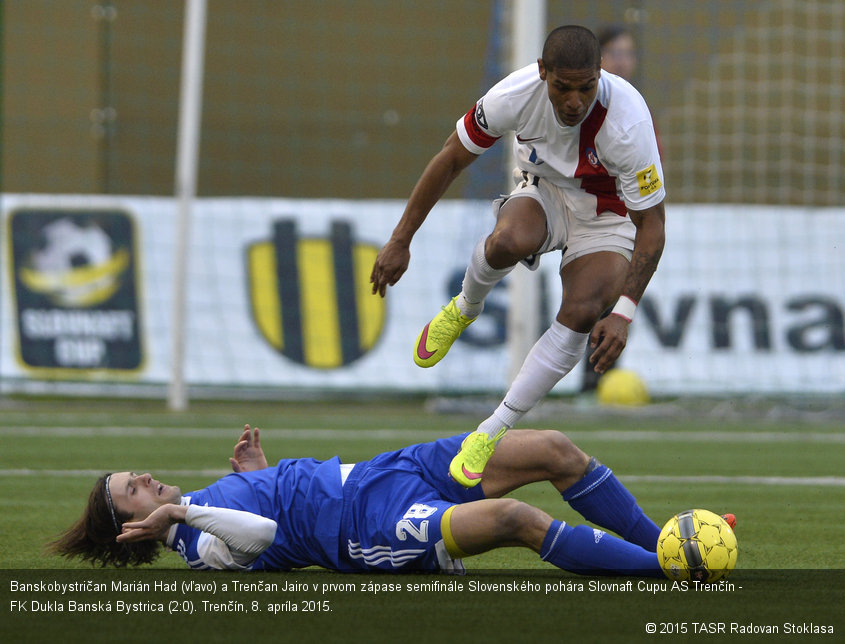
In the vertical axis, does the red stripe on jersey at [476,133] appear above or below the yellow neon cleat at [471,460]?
above

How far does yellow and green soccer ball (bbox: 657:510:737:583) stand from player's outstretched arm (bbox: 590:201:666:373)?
62 cm

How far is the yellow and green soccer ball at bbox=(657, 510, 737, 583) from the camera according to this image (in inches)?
167

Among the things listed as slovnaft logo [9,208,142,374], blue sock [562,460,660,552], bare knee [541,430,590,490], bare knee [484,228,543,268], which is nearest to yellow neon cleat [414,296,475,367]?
bare knee [484,228,543,268]

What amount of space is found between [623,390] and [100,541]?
26.6 feet

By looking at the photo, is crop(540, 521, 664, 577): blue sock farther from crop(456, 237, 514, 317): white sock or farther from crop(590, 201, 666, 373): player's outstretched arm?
crop(456, 237, 514, 317): white sock

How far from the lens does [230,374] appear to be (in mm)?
12703

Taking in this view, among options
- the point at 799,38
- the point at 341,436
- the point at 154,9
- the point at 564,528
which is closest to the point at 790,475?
the point at 341,436

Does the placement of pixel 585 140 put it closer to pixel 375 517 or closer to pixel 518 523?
pixel 518 523

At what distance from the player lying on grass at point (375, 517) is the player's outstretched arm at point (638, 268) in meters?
0.44

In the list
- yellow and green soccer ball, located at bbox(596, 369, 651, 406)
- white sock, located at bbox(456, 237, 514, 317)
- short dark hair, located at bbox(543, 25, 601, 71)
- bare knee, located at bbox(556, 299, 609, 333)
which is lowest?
yellow and green soccer ball, located at bbox(596, 369, 651, 406)

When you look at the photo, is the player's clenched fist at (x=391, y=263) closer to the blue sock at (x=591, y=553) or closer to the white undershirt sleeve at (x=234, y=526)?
the white undershirt sleeve at (x=234, y=526)

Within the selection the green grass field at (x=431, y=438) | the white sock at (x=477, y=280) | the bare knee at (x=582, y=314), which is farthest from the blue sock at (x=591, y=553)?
the white sock at (x=477, y=280)

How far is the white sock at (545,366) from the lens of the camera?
5230 millimetres

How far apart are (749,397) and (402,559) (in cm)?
871
